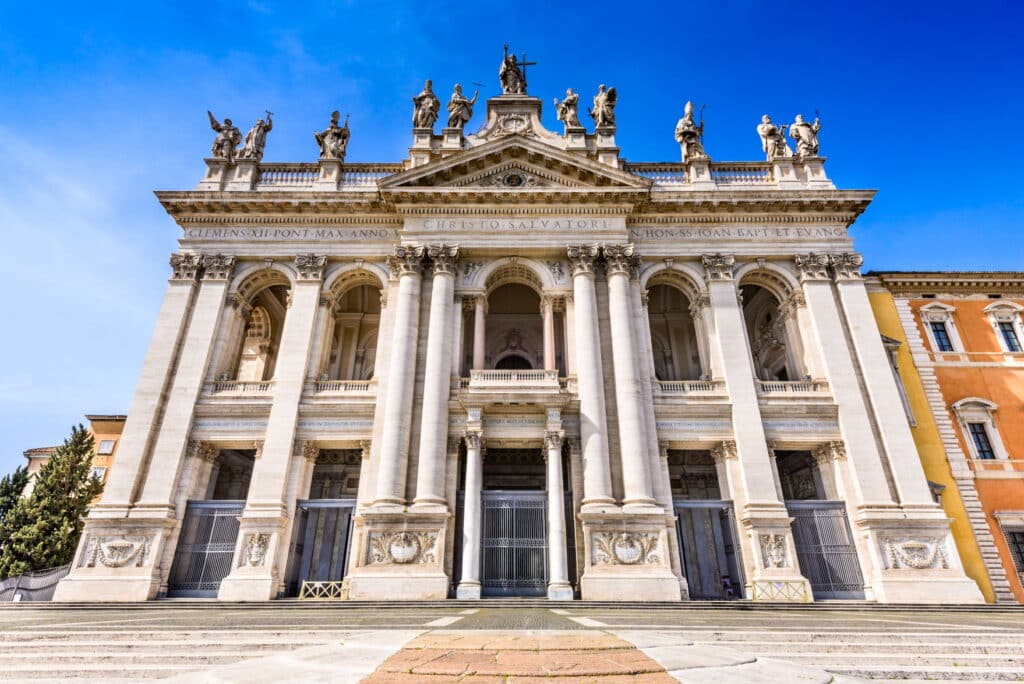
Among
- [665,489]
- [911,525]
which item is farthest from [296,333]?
[911,525]

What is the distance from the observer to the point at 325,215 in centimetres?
2147

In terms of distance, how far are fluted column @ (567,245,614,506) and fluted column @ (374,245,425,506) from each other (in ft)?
18.7

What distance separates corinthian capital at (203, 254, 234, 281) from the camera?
67.3 ft

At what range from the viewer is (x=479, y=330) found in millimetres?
19906

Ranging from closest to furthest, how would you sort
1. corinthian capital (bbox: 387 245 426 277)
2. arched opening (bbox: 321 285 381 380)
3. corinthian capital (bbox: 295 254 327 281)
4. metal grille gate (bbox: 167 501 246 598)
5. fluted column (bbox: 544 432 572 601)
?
fluted column (bbox: 544 432 572 601)
metal grille gate (bbox: 167 501 246 598)
corinthian capital (bbox: 387 245 426 277)
corinthian capital (bbox: 295 254 327 281)
arched opening (bbox: 321 285 381 380)

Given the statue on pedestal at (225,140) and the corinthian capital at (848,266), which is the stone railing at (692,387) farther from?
the statue on pedestal at (225,140)

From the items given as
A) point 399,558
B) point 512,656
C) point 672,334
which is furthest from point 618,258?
point 512,656

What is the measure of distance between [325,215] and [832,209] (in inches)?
788

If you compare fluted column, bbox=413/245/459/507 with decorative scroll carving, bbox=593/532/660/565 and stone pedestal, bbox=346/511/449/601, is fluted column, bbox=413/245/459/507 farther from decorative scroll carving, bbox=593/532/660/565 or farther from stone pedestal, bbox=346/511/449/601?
decorative scroll carving, bbox=593/532/660/565

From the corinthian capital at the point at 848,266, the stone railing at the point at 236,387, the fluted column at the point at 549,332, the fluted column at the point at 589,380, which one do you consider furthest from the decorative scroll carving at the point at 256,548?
the corinthian capital at the point at 848,266

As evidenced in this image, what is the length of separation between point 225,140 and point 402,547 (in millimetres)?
18466

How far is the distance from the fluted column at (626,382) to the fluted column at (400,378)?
6.94 meters

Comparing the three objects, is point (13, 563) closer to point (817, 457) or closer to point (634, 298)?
point (634, 298)

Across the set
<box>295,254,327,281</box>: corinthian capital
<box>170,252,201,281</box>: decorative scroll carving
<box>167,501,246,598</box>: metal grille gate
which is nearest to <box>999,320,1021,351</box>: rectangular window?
<box>295,254,327,281</box>: corinthian capital
